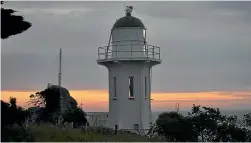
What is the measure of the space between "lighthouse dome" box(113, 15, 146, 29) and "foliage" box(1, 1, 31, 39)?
38.8 feet

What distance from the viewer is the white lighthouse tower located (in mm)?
29906

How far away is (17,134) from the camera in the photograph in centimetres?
1933

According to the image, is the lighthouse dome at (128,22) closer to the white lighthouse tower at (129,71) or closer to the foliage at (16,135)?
the white lighthouse tower at (129,71)

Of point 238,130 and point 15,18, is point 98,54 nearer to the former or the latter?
point 238,130

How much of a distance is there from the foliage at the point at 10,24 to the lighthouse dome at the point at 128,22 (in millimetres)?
11831

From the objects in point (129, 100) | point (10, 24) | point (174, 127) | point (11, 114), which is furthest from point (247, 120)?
point (10, 24)

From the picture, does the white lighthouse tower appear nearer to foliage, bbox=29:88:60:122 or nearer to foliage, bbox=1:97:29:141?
foliage, bbox=29:88:60:122

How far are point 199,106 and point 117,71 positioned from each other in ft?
16.8

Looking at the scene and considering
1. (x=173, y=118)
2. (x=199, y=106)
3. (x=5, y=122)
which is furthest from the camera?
(x=199, y=106)

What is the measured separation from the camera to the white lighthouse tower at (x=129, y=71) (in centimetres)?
2991

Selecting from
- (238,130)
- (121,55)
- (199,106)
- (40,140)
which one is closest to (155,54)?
(121,55)

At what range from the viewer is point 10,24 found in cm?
1820

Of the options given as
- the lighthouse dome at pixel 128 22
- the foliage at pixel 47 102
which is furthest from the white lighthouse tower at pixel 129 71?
the foliage at pixel 47 102

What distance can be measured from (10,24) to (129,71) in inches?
508
